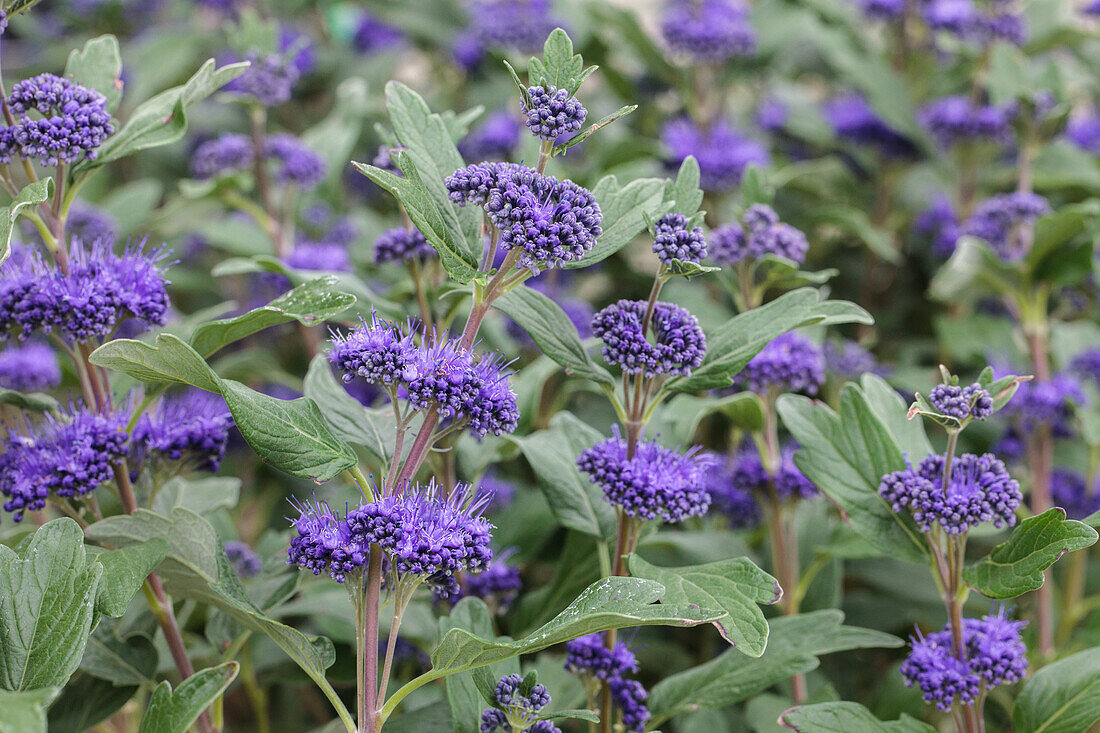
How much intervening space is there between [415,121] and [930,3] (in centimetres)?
182

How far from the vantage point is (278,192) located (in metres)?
2.29

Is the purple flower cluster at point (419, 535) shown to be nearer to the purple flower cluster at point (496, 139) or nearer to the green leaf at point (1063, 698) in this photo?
the green leaf at point (1063, 698)

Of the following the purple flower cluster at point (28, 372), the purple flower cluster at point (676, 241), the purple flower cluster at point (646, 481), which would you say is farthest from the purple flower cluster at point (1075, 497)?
the purple flower cluster at point (28, 372)

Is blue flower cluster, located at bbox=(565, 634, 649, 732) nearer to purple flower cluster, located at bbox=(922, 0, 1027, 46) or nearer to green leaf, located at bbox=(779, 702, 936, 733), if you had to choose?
green leaf, located at bbox=(779, 702, 936, 733)

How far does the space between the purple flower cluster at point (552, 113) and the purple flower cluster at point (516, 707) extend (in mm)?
617

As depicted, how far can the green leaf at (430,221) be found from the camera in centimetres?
100


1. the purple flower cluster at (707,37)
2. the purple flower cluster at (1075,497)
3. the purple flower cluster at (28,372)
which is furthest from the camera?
the purple flower cluster at (707,37)

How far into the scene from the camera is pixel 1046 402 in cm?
177

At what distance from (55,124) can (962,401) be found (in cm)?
112

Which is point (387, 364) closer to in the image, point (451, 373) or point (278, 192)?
point (451, 373)

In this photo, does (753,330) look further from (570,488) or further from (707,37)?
(707,37)

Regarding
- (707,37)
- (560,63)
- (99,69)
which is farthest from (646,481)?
(707,37)

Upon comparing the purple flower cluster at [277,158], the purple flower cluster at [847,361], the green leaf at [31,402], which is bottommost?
the green leaf at [31,402]

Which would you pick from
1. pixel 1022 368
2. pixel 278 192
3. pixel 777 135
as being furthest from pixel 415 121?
pixel 777 135
